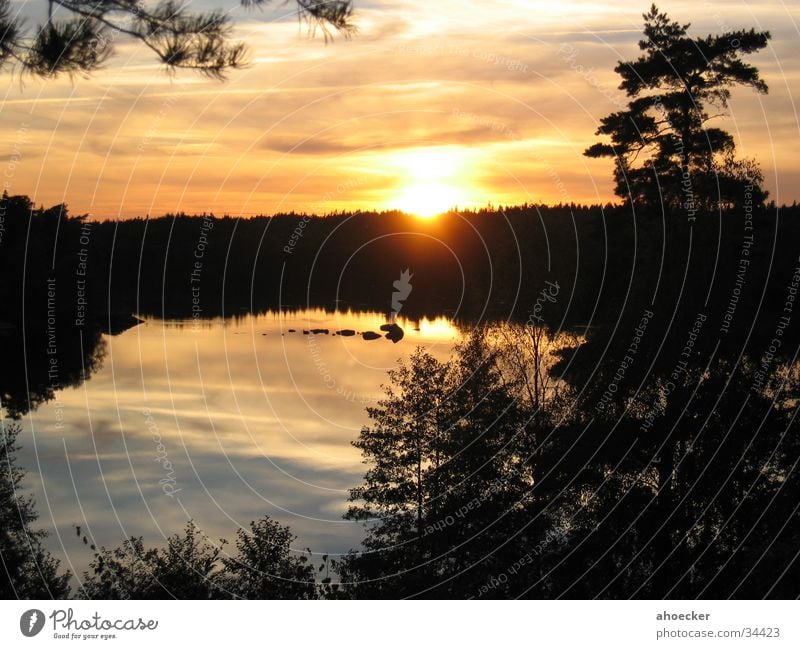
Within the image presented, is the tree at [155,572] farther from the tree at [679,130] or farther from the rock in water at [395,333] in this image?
the rock in water at [395,333]

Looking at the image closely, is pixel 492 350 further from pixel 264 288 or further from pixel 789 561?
pixel 264 288

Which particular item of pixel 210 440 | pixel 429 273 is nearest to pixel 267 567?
pixel 210 440

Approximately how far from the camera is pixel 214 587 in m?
29.3

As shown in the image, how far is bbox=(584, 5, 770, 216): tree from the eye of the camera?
26.7 metres

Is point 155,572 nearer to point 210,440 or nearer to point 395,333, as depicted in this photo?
point 210,440

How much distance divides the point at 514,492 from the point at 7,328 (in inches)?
2045

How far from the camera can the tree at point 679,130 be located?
87.7 feet

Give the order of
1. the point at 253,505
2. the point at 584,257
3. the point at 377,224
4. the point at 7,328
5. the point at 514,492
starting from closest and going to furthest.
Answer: the point at 514,492 → the point at 253,505 → the point at 584,257 → the point at 7,328 → the point at 377,224

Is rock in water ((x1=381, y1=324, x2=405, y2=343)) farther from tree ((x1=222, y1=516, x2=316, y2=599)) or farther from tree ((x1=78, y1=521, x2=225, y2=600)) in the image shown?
tree ((x1=78, y1=521, x2=225, y2=600))

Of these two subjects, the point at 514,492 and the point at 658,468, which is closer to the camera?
the point at 658,468

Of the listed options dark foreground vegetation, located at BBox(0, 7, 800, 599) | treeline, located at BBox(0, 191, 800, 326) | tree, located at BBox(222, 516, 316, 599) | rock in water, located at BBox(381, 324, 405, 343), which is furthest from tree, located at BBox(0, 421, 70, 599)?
rock in water, located at BBox(381, 324, 405, 343)

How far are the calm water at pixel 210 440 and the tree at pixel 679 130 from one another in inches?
653

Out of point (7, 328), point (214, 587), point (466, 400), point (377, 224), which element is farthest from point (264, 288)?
point (214, 587)

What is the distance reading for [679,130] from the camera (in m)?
27.5
